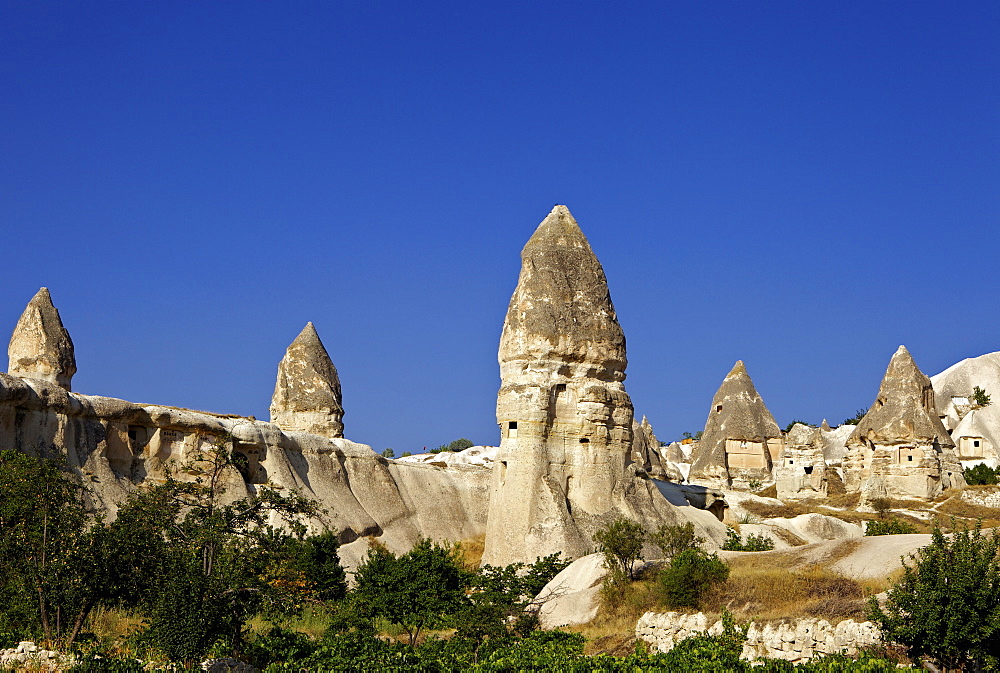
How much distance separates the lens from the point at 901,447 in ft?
136

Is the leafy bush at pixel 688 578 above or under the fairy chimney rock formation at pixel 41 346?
under

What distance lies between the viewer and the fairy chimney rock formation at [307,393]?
93.8ft

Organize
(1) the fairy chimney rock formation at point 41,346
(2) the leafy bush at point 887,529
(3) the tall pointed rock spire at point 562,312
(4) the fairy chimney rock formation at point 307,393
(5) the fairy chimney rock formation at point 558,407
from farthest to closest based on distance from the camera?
1. (4) the fairy chimney rock formation at point 307,393
2. (2) the leafy bush at point 887,529
3. (1) the fairy chimney rock formation at point 41,346
4. (3) the tall pointed rock spire at point 562,312
5. (5) the fairy chimney rock formation at point 558,407

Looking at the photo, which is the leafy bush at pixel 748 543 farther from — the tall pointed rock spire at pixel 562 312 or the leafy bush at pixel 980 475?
the leafy bush at pixel 980 475

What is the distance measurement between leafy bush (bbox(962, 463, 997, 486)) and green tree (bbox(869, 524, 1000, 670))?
115 feet

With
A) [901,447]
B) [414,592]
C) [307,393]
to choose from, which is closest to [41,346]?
[307,393]

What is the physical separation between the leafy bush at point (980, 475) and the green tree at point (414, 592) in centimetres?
3345

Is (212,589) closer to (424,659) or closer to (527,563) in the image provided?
(424,659)

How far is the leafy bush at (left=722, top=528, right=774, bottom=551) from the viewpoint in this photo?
78.2 ft

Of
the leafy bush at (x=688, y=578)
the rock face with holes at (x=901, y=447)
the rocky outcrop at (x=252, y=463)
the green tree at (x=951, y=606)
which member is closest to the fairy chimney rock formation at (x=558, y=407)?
the rocky outcrop at (x=252, y=463)

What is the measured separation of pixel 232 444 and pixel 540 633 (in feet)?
30.5

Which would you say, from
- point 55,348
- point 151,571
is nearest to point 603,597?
point 151,571

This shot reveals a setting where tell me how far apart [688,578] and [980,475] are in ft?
112

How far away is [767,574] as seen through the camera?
17156mm
